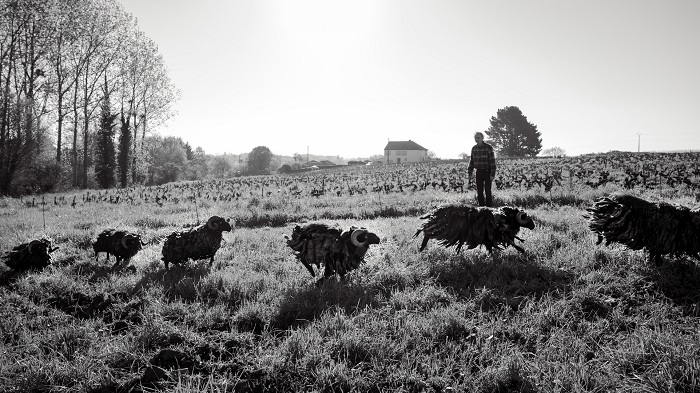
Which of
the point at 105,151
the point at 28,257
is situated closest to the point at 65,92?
the point at 105,151

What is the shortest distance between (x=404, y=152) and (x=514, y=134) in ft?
127

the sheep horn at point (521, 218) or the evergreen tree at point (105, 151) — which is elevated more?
the evergreen tree at point (105, 151)

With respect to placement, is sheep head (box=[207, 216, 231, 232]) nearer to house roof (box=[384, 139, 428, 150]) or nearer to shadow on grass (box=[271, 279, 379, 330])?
shadow on grass (box=[271, 279, 379, 330])

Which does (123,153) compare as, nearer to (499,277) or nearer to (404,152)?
(499,277)

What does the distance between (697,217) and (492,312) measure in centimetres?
392

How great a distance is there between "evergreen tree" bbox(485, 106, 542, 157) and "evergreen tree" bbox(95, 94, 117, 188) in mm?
57094

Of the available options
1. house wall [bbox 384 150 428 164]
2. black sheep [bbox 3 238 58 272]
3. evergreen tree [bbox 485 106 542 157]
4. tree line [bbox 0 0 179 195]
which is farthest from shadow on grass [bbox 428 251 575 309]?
house wall [bbox 384 150 428 164]

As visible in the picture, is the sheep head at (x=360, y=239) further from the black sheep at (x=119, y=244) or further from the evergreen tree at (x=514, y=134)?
the evergreen tree at (x=514, y=134)

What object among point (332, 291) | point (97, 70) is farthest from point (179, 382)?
point (97, 70)

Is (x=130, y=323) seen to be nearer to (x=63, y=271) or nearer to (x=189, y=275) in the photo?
(x=189, y=275)

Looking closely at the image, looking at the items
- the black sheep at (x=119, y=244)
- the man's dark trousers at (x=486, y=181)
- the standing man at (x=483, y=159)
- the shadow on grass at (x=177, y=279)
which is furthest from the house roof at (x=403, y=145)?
the shadow on grass at (x=177, y=279)

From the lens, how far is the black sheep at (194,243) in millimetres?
7355

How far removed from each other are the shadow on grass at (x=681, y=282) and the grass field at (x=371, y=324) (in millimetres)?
28

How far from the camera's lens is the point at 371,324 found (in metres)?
4.61
